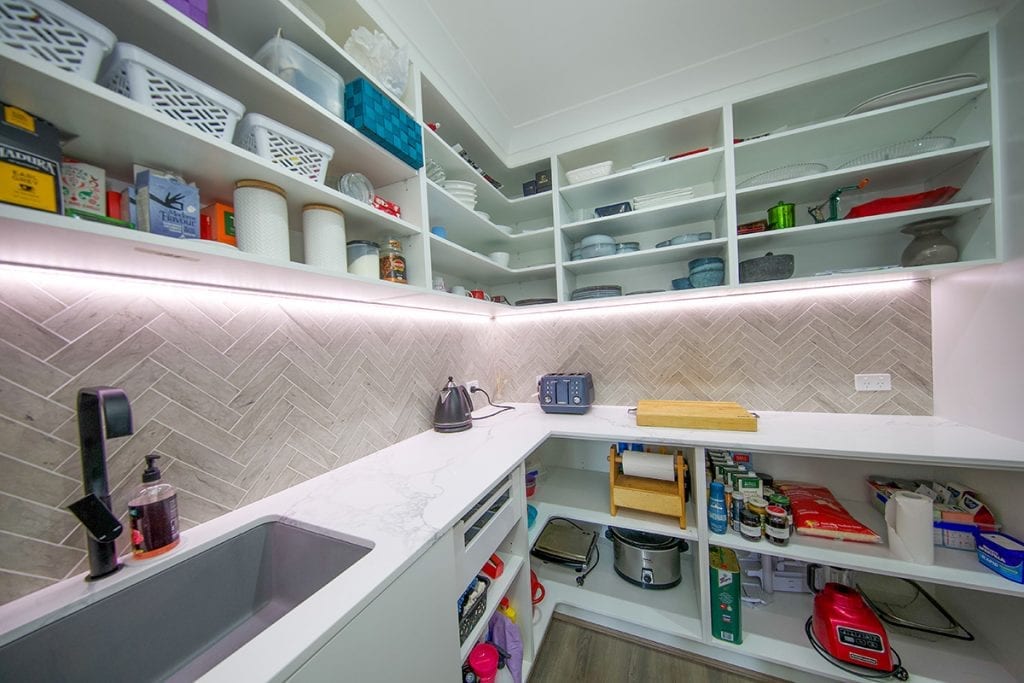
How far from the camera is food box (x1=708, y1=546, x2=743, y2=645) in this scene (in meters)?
1.26

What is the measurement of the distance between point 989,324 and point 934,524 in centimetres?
80

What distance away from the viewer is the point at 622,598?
1523 mm

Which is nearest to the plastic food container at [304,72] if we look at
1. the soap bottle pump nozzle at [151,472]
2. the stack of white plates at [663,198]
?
the soap bottle pump nozzle at [151,472]

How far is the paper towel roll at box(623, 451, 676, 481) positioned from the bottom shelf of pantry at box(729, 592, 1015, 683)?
68 cm

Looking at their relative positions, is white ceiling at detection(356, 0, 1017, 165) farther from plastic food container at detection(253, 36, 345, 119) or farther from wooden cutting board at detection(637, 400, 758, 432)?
wooden cutting board at detection(637, 400, 758, 432)

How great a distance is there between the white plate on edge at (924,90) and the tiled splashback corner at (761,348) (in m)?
0.78

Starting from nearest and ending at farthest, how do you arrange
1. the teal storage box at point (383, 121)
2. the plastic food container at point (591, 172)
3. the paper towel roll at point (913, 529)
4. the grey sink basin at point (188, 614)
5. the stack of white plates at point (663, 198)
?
the grey sink basin at point (188, 614) < the teal storage box at point (383, 121) < the paper towel roll at point (913, 529) < the stack of white plates at point (663, 198) < the plastic food container at point (591, 172)

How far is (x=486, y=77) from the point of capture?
4.78ft

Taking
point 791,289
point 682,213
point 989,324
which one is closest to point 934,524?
point 989,324

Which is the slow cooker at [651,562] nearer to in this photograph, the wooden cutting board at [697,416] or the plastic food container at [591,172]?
the wooden cutting board at [697,416]

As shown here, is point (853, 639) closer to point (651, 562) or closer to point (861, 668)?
point (861, 668)

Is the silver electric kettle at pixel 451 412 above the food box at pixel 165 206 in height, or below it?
below

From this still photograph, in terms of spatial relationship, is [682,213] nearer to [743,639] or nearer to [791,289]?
[791,289]

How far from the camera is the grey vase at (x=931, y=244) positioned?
1.23 meters
